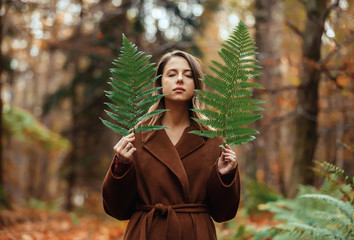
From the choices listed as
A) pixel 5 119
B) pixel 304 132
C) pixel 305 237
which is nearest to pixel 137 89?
pixel 305 237

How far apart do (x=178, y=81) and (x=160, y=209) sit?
88 cm

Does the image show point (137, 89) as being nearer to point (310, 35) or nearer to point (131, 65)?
point (131, 65)

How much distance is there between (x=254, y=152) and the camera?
10094mm

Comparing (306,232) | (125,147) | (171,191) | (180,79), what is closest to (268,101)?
(306,232)

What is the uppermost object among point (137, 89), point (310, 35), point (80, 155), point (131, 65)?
point (310, 35)

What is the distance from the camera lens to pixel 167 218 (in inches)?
85.5

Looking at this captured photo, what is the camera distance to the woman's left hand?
2.07 metres

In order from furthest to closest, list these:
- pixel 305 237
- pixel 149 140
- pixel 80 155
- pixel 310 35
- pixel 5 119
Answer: pixel 80 155 < pixel 5 119 < pixel 310 35 < pixel 305 237 < pixel 149 140

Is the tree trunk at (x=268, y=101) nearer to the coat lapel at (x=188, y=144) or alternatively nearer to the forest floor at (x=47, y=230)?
the forest floor at (x=47, y=230)

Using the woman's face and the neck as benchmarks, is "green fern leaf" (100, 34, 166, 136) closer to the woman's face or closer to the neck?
the woman's face

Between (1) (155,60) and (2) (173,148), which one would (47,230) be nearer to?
(1) (155,60)

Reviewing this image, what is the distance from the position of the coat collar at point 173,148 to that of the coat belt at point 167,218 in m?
0.08

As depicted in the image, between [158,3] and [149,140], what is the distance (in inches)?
341

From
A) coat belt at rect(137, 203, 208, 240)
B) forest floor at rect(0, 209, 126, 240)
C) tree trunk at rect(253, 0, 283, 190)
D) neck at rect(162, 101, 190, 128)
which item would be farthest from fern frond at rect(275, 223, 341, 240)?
tree trunk at rect(253, 0, 283, 190)
